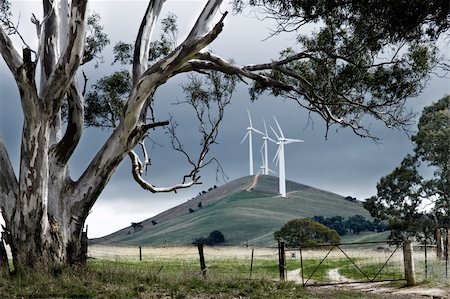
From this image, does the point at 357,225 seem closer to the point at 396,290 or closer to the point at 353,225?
the point at 353,225

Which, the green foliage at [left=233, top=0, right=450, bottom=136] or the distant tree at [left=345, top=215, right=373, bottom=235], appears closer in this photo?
the green foliage at [left=233, top=0, right=450, bottom=136]

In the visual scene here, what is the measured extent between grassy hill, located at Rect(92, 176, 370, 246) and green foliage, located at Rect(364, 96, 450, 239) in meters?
Answer: 35.6

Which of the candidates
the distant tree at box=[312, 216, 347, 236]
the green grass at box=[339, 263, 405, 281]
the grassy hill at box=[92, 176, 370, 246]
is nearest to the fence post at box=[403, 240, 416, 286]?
the green grass at box=[339, 263, 405, 281]

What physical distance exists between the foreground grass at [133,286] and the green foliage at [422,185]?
24685 millimetres

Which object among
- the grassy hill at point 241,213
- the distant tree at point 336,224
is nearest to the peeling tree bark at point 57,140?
the grassy hill at point 241,213

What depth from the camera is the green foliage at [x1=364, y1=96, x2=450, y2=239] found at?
122ft

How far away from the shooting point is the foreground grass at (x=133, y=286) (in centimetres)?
1188

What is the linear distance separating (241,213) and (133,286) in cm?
7636

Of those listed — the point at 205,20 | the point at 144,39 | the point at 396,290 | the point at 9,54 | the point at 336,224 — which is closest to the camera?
the point at 9,54

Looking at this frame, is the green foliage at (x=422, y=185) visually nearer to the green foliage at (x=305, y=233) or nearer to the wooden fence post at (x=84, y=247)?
the green foliage at (x=305, y=233)

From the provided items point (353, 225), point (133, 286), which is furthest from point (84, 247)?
point (353, 225)

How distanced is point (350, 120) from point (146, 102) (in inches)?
261

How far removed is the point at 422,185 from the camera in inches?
1510

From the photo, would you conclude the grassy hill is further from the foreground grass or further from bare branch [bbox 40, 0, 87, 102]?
bare branch [bbox 40, 0, 87, 102]
